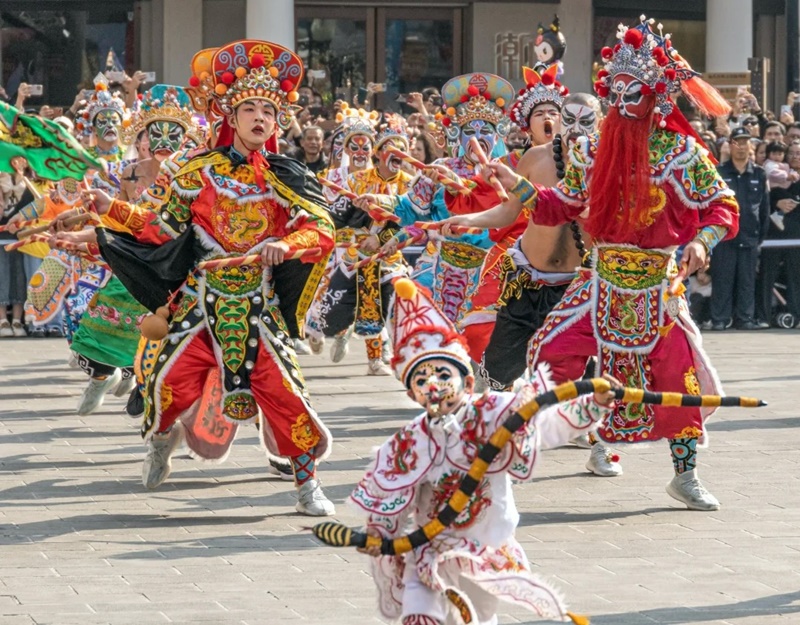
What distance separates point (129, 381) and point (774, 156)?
718 cm

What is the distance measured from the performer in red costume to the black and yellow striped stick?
106 inches

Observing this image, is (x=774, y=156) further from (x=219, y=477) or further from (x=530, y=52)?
(x=219, y=477)

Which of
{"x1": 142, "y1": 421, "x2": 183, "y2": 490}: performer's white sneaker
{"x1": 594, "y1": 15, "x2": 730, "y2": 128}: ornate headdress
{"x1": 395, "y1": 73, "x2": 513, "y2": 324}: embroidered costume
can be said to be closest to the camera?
{"x1": 594, "y1": 15, "x2": 730, "y2": 128}: ornate headdress

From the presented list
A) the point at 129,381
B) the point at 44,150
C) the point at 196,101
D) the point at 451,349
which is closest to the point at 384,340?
the point at 129,381

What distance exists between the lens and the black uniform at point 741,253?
51.6 ft

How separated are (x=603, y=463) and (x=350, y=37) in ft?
51.2

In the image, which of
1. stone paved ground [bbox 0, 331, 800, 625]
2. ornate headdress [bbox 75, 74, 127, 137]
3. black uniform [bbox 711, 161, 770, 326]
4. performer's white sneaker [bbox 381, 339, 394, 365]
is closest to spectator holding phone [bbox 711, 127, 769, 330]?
black uniform [bbox 711, 161, 770, 326]

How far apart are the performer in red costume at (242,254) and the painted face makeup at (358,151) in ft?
17.8

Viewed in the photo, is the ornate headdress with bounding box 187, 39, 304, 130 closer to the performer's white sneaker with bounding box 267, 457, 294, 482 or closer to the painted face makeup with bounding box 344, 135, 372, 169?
the performer's white sneaker with bounding box 267, 457, 294, 482

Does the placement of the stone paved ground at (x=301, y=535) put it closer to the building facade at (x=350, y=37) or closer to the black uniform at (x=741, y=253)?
the black uniform at (x=741, y=253)

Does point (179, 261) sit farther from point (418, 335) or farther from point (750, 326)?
point (750, 326)

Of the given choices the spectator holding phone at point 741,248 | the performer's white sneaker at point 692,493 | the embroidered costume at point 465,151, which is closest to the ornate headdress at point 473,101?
the embroidered costume at point 465,151

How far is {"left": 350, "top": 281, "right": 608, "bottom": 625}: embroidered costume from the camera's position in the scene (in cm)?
520

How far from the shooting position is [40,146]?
6688 millimetres
